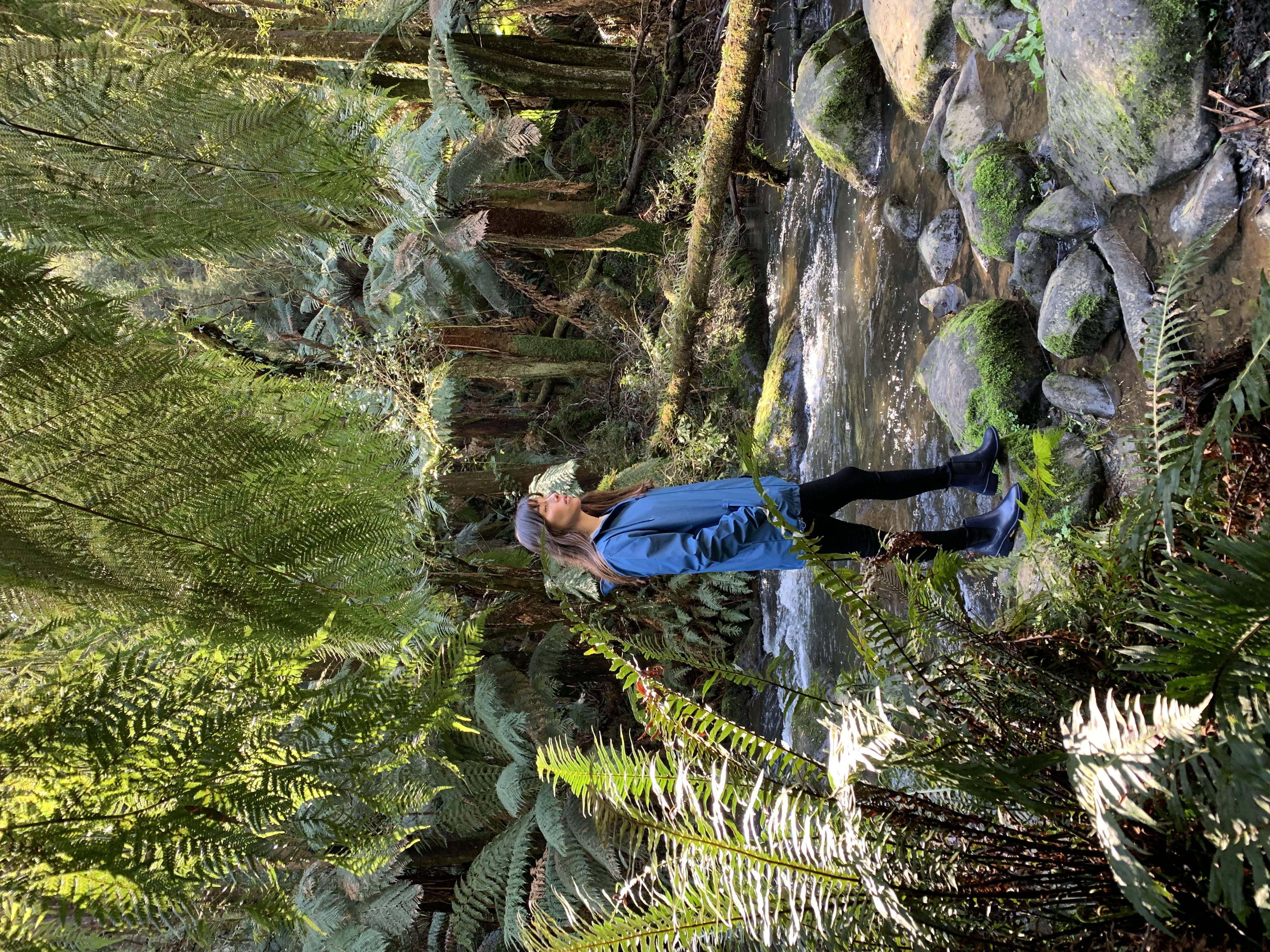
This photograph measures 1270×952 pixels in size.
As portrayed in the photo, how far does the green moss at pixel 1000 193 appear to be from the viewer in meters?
2.70

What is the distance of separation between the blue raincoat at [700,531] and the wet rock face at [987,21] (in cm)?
171

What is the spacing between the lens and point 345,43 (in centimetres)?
513

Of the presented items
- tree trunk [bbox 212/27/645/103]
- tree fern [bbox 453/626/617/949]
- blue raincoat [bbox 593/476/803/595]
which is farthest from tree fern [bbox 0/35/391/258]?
tree fern [bbox 453/626/617/949]

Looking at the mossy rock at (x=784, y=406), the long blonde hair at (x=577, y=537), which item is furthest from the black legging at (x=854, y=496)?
the mossy rock at (x=784, y=406)

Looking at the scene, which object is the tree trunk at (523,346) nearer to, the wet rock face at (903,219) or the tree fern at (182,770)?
the wet rock face at (903,219)

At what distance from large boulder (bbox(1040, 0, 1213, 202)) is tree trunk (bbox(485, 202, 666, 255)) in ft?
11.6

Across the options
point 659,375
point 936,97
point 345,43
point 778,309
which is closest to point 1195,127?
point 936,97

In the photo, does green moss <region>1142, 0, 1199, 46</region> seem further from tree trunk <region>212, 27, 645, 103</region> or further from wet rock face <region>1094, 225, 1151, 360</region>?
tree trunk <region>212, 27, 645, 103</region>

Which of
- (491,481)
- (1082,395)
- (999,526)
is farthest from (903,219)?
(491,481)

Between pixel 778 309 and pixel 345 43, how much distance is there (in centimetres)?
327

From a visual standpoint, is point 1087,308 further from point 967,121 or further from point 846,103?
point 846,103

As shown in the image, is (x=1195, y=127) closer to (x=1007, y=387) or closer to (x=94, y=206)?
(x=1007, y=387)

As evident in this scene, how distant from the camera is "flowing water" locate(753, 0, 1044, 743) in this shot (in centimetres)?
349

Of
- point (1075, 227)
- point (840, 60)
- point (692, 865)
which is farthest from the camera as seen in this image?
point (840, 60)
